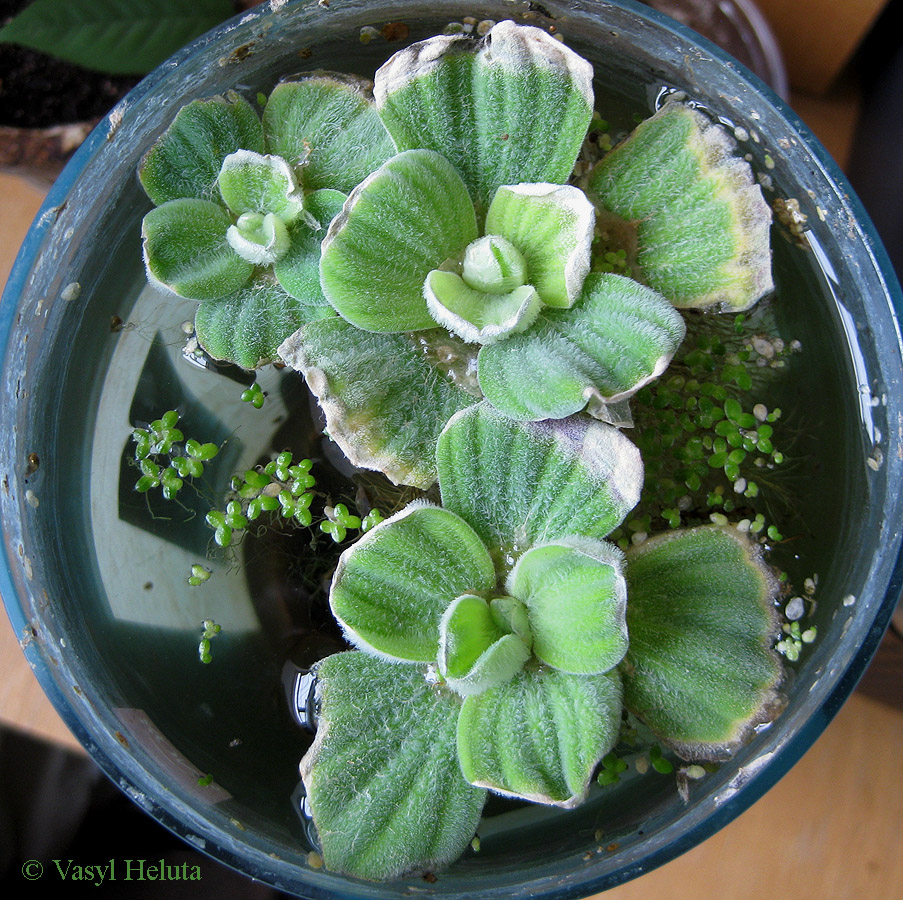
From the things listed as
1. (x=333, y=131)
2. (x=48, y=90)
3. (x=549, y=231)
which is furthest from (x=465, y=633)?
(x=48, y=90)

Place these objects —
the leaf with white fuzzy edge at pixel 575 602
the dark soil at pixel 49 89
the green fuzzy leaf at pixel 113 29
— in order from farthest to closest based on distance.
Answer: the dark soil at pixel 49 89, the green fuzzy leaf at pixel 113 29, the leaf with white fuzzy edge at pixel 575 602

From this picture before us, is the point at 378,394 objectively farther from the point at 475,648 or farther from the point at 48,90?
the point at 48,90

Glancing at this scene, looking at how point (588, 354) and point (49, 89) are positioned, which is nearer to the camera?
point (588, 354)

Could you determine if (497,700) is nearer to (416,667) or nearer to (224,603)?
(416,667)

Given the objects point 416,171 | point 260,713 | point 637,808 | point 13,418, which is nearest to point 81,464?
point 13,418

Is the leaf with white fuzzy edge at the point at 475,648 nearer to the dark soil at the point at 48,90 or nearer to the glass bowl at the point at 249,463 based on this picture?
the glass bowl at the point at 249,463
